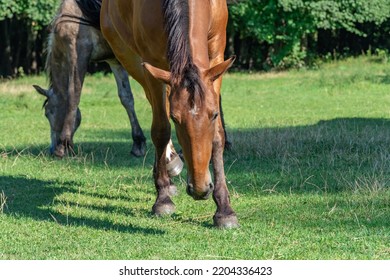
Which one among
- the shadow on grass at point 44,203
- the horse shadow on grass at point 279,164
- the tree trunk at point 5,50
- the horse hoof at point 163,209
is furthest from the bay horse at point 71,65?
the tree trunk at point 5,50

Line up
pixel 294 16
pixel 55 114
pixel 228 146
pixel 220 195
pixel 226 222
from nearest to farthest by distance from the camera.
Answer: pixel 226 222 < pixel 220 195 < pixel 228 146 < pixel 55 114 < pixel 294 16

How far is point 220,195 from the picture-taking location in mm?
7629

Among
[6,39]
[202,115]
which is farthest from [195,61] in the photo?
[6,39]

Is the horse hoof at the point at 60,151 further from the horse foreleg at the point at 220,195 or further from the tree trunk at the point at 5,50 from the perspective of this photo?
the tree trunk at the point at 5,50

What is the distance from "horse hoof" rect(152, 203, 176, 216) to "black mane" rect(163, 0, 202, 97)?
1756mm

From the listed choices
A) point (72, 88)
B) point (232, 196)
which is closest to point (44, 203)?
point (232, 196)

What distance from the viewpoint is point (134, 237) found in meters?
7.21

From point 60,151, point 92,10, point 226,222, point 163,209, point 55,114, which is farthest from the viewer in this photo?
point 55,114

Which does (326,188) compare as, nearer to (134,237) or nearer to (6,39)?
(134,237)

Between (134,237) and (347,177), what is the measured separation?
3284 mm

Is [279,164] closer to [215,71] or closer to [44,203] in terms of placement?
[44,203]

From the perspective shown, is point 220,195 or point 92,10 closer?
point 220,195

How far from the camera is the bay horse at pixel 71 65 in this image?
1265 centimetres

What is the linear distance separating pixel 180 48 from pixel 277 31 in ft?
89.5
